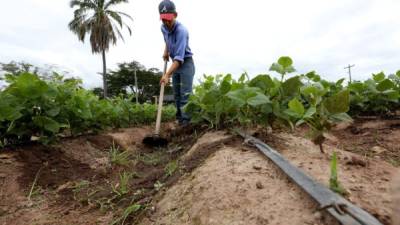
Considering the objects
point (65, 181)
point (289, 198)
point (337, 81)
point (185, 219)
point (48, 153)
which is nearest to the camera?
point (289, 198)

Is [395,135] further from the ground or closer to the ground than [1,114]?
closer to the ground

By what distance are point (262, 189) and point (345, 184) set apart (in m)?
0.33

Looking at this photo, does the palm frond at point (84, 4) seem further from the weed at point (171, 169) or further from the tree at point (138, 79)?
the weed at point (171, 169)

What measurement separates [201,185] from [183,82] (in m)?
3.22

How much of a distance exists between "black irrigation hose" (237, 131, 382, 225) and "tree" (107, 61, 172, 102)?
33628 millimetres

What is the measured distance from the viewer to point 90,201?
2121 mm

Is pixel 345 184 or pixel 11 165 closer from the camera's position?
pixel 345 184

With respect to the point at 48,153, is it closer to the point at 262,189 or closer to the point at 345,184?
the point at 262,189

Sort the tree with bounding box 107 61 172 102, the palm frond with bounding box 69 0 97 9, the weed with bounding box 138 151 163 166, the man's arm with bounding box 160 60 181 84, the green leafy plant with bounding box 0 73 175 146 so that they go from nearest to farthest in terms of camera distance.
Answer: the green leafy plant with bounding box 0 73 175 146, the weed with bounding box 138 151 163 166, the man's arm with bounding box 160 60 181 84, the palm frond with bounding box 69 0 97 9, the tree with bounding box 107 61 172 102

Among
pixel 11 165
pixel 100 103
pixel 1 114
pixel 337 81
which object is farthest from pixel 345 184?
pixel 100 103

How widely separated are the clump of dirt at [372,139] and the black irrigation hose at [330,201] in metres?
0.99

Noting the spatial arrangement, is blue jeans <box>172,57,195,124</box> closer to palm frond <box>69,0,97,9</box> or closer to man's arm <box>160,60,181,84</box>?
man's arm <box>160,60,181,84</box>

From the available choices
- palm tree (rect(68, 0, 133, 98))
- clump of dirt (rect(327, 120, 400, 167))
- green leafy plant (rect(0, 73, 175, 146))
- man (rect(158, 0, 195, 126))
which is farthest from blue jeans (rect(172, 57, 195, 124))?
palm tree (rect(68, 0, 133, 98))

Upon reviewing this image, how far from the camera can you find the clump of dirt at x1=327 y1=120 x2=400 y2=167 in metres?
2.58
